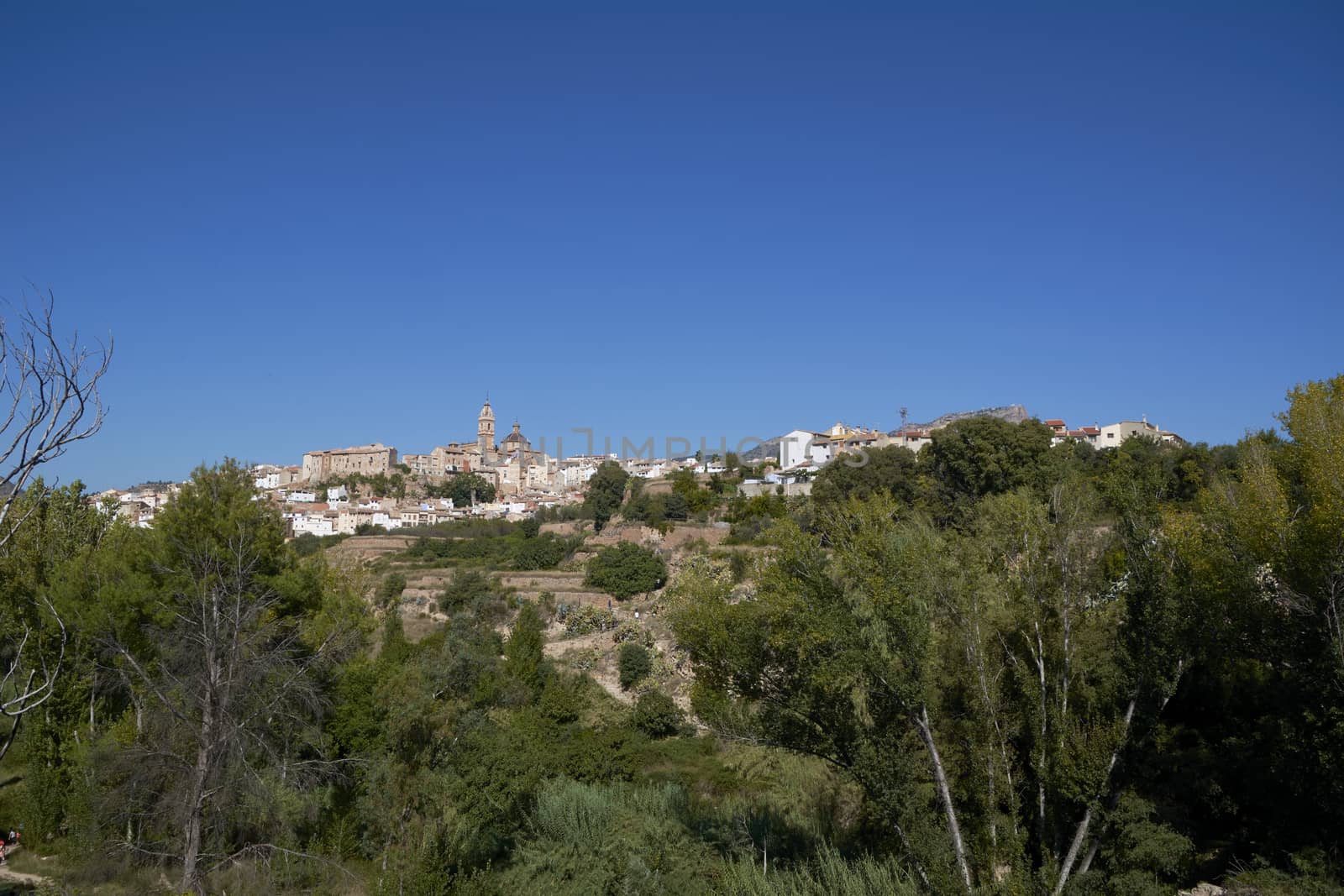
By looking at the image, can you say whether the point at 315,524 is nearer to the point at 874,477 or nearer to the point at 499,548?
the point at 499,548

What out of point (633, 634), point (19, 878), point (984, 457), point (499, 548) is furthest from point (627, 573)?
point (19, 878)

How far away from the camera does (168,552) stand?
13438 millimetres

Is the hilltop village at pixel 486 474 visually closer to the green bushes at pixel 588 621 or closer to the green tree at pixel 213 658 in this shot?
the green bushes at pixel 588 621

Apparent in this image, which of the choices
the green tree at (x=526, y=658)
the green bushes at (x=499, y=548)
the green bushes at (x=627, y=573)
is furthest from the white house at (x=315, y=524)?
the green tree at (x=526, y=658)

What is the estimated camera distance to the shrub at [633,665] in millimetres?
27297

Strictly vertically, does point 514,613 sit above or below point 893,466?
below

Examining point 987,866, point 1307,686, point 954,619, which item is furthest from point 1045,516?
point 987,866

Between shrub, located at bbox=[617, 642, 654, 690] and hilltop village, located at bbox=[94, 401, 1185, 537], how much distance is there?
1506cm

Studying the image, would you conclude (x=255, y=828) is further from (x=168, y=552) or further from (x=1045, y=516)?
(x=1045, y=516)

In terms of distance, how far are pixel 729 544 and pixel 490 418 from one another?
83673 millimetres

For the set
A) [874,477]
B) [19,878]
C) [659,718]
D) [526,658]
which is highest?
[874,477]

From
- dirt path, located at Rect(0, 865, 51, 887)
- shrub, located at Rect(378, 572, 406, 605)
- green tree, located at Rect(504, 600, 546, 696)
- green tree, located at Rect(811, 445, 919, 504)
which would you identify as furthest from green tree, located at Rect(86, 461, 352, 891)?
shrub, located at Rect(378, 572, 406, 605)

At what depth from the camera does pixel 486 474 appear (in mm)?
98125

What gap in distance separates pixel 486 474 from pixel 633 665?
73577mm
